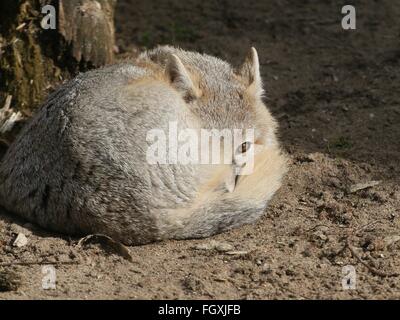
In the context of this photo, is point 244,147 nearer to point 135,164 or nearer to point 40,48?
point 135,164

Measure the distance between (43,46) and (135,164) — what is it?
116 inches

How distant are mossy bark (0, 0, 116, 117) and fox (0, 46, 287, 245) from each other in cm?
140

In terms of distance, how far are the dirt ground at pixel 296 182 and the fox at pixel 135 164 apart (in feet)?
0.71

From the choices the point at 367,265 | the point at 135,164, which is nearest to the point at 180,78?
the point at 135,164

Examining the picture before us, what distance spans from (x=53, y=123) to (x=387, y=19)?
5.94m

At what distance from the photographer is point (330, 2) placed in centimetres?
1102

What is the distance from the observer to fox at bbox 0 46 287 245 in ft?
19.5

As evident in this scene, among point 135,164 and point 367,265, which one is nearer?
point 367,265

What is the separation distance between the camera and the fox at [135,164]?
5.93 meters

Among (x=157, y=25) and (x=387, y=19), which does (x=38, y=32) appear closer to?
(x=157, y=25)

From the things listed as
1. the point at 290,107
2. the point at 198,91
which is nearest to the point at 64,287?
the point at 198,91

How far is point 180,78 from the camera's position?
657 centimetres

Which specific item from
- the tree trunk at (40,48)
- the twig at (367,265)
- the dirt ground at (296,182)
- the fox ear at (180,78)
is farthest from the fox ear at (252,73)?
the tree trunk at (40,48)

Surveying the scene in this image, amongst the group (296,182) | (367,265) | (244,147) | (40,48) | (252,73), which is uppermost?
(40,48)
